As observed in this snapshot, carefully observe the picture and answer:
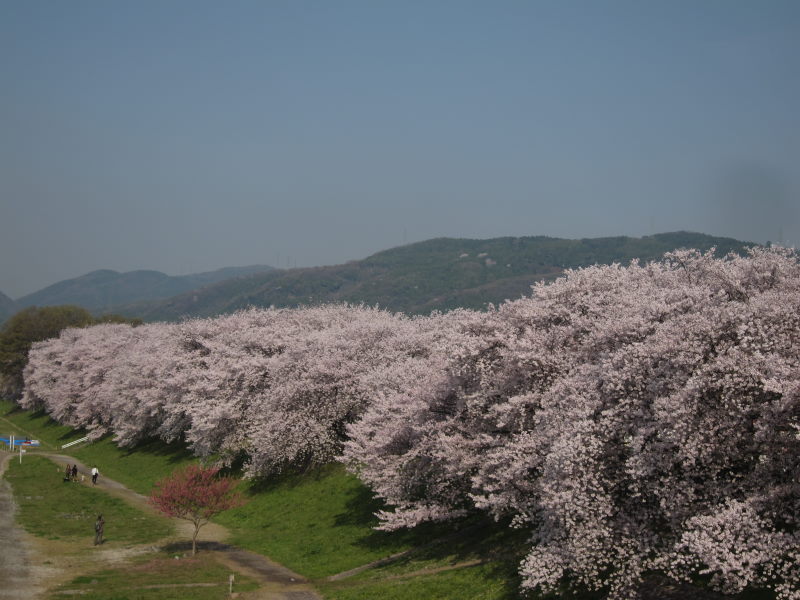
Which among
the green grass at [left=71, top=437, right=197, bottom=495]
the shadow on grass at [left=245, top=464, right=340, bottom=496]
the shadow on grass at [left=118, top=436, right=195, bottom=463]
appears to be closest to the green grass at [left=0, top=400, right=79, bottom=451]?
the green grass at [left=71, top=437, right=197, bottom=495]

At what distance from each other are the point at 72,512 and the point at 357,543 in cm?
2254

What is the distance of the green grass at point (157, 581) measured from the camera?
89.4ft

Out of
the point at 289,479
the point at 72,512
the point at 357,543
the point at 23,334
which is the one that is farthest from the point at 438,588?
the point at 23,334

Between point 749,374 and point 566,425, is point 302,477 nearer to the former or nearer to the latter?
point 566,425

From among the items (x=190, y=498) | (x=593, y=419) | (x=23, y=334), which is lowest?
(x=190, y=498)

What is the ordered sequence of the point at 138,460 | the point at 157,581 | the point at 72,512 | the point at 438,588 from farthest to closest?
1. the point at 138,460
2. the point at 72,512
3. the point at 157,581
4. the point at 438,588

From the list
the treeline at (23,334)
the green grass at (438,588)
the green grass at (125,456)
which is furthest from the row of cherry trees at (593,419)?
the treeline at (23,334)

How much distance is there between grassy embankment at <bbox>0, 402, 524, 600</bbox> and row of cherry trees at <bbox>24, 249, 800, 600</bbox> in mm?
1331

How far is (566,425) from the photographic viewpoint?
69.2 ft

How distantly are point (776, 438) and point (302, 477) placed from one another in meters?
32.8

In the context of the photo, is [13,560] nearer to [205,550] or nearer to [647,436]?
[205,550]

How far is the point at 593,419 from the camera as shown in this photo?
21.0 meters

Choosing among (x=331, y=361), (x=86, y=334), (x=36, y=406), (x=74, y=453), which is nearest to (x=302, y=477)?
(x=331, y=361)

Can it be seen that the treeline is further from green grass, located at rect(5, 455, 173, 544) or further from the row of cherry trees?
the row of cherry trees
